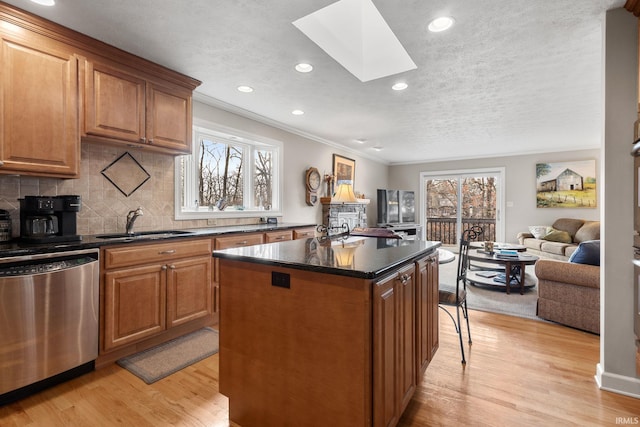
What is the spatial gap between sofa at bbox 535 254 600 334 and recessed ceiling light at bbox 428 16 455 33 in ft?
8.24

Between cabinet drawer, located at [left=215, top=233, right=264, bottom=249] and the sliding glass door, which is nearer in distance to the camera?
cabinet drawer, located at [left=215, top=233, right=264, bottom=249]

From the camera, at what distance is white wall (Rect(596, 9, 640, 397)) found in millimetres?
→ 1932

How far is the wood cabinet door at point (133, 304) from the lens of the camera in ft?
7.40

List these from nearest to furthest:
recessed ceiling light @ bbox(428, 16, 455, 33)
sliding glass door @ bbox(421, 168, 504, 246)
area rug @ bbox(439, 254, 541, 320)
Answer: recessed ceiling light @ bbox(428, 16, 455, 33) < area rug @ bbox(439, 254, 541, 320) < sliding glass door @ bbox(421, 168, 504, 246)

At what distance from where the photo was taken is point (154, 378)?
2131mm

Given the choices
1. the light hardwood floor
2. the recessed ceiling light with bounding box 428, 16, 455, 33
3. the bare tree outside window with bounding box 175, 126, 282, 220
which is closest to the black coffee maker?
the light hardwood floor

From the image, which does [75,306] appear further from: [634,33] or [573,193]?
[573,193]

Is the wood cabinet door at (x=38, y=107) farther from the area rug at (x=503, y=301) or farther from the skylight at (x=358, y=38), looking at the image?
the area rug at (x=503, y=301)

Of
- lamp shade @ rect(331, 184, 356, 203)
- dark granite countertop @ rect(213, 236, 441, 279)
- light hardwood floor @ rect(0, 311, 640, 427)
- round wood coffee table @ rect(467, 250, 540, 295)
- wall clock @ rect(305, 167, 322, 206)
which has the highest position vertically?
wall clock @ rect(305, 167, 322, 206)

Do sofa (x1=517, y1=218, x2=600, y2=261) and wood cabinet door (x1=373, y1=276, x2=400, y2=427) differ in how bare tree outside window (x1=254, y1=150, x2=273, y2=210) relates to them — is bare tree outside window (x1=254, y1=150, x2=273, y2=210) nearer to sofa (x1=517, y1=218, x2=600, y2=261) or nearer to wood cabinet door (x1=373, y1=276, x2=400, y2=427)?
wood cabinet door (x1=373, y1=276, x2=400, y2=427)

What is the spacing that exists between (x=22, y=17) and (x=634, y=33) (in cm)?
388

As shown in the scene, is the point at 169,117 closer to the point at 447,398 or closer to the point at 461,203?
the point at 447,398

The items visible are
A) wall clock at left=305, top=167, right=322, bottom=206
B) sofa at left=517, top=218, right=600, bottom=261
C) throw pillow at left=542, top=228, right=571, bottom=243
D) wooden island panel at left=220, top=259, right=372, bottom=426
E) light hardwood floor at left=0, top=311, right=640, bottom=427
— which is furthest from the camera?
throw pillow at left=542, top=228, right=571, bottom=243

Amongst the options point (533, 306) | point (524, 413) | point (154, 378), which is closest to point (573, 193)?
point (533, 306)
